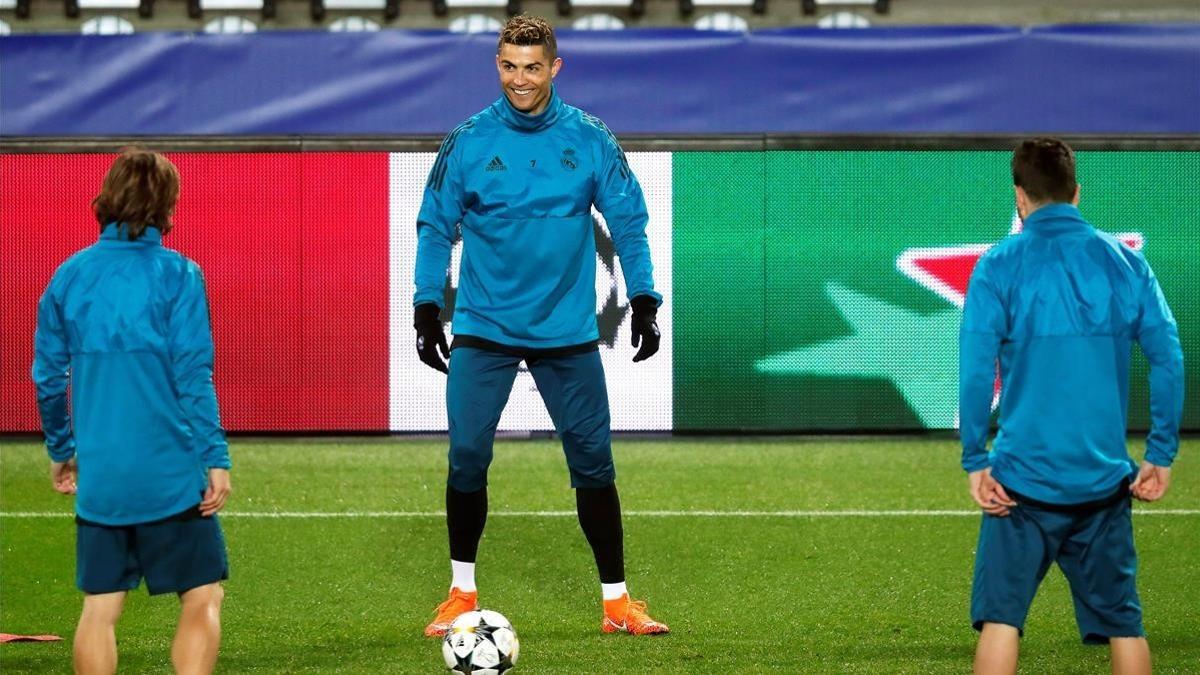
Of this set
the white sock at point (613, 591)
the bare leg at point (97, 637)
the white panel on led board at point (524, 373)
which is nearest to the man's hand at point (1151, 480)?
the white sock at point (613, 591)

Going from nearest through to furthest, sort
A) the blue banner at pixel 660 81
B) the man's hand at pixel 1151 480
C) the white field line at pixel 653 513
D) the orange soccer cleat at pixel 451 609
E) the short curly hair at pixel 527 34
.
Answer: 1. the man's hand at pixel 1151 480
2. the short curly hair at pixel 527 34
3. the orange soccer cleat at pixel 451 609
4. the white field line at pixel 653 513
5. the blue banner at pixel 660 81

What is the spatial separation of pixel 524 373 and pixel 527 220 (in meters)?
4.61

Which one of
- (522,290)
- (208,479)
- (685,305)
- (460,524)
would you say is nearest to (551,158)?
(522,290)

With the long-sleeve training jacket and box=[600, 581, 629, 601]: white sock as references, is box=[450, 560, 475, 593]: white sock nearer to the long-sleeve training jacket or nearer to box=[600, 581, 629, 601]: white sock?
box=[600, 581, 629, 601]: white sock

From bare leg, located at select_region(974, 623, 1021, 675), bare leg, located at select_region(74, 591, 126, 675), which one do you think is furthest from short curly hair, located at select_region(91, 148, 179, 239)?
bare leg, located at select_region(974, 623, 1021, 675)

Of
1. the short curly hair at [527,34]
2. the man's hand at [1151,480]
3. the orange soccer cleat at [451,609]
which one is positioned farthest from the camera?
the orange soccer cleat at [451,609]

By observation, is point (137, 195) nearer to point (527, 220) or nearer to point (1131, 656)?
point (527, 220)

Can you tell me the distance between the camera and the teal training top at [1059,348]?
11.4ft

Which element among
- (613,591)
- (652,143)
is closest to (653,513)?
(613,591)

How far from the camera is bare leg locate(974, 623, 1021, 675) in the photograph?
3508 mm

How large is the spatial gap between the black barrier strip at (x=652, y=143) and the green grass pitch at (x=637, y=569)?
1826 mm

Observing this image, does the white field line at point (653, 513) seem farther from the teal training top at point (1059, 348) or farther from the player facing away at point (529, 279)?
the teal training top at point (1059, 348)

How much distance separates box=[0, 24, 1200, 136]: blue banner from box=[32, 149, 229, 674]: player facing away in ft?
22.4

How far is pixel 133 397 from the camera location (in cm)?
351
